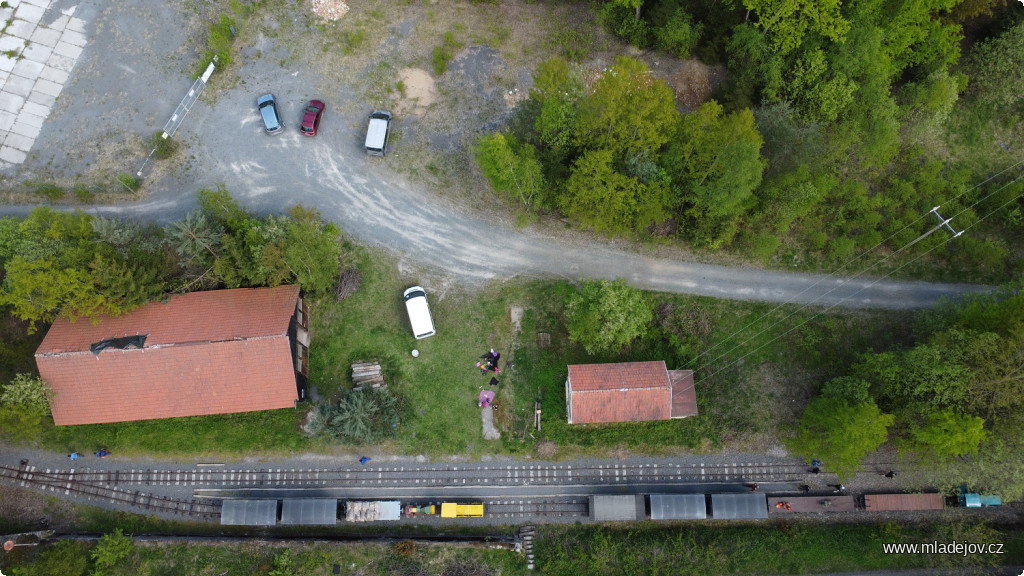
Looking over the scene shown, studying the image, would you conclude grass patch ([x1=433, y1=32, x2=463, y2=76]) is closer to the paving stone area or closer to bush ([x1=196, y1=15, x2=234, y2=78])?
bush ([x1=196, y1=15, x2=234, y2=78])

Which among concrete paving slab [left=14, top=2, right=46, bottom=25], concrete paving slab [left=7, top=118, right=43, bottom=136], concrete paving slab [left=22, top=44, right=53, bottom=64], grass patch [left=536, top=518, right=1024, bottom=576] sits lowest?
grass patch [left=536, top=518, right=1024, bottom=576]

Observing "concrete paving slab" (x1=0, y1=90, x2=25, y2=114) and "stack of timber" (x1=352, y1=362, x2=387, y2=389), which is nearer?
"stack of timber" (x1=352, y1=362, x2=387, y2=389)

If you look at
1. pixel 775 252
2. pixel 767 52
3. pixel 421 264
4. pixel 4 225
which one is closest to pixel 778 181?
pixel 775 252

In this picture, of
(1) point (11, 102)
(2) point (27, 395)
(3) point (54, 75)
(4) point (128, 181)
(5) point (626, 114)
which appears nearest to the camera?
(2) point (27, 395)

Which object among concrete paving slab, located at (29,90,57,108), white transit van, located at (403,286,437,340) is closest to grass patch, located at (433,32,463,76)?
white transit van, located at (403,286,437,340)

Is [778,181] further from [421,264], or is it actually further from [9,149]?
[9,149]

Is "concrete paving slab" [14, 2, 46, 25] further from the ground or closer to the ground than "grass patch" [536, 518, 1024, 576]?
further from the ground

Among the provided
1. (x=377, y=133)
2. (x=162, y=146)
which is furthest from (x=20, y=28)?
(x=377, y=133)

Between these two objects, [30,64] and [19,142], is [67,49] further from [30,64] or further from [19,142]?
[19,142]
